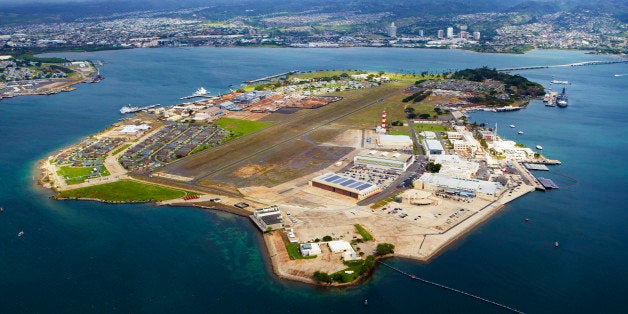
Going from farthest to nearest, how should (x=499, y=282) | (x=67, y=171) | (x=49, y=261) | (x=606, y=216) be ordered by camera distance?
1. (x=67, y=171)
2. (x=606, y=216)
3. (x=49, y=261)
4. (x=499, y=282)

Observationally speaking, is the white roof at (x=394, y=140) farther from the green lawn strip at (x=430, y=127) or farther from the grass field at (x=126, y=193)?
the grass field at (x=126, y=193)

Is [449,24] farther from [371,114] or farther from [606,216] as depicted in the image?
[606,216]

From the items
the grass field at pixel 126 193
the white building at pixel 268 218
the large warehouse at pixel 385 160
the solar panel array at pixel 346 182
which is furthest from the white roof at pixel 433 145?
the grass field at pixel 126 193

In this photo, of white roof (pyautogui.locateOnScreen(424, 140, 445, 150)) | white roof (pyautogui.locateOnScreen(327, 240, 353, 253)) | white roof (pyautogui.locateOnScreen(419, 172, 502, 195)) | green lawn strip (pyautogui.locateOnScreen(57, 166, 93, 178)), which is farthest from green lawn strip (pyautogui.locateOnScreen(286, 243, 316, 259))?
white roof (pyautogui.locateOnScreen(424, 140, 445, 150))

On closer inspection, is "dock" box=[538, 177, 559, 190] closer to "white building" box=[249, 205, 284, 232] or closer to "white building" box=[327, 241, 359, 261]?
"white building" box=[327, 241, 359, 261]

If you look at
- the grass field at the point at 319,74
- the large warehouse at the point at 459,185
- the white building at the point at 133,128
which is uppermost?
the grass field at the point at 319,74

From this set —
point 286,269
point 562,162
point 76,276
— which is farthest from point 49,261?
point 562,162
